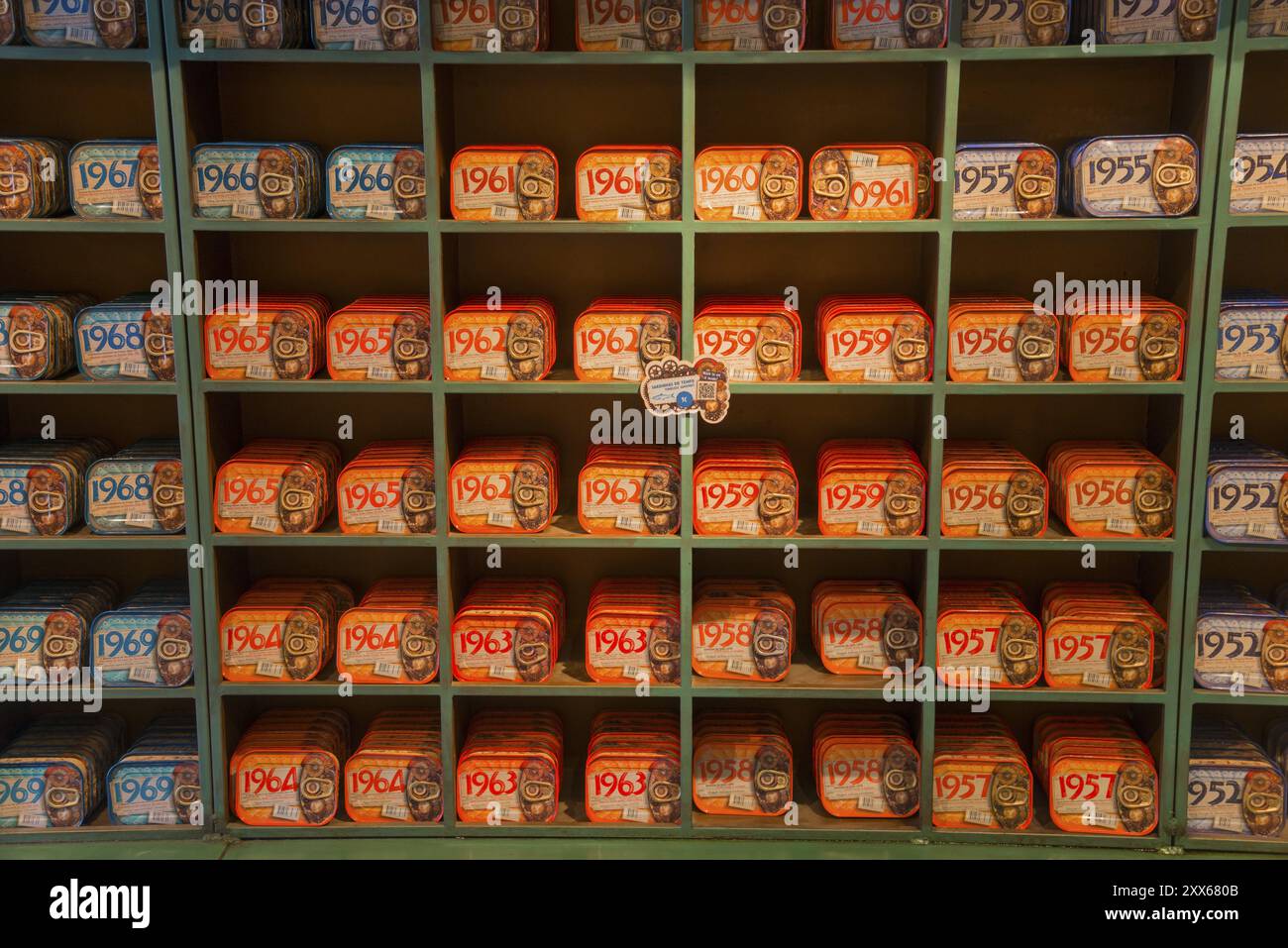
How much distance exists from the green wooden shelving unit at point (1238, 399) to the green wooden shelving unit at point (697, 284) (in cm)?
2

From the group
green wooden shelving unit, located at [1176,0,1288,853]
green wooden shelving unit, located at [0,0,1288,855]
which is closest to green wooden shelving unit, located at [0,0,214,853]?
green wooden shelving unit, located at [0,0,1288,855]

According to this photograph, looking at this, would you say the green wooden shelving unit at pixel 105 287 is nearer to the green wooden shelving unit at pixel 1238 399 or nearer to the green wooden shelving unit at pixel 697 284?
the green wooden shelving unit at pixel 697 284

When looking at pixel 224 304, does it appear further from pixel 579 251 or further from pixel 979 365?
pixel 979 365

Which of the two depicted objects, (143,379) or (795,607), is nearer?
(143,379)

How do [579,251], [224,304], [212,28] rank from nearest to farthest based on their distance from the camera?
[212,28]
[224,304]
[579,251]

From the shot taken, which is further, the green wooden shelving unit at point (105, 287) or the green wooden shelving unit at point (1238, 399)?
the green wooden shelving unit at point (105, 287)

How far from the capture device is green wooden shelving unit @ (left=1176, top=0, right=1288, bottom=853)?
3.30 metres

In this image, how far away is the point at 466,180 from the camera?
340cm

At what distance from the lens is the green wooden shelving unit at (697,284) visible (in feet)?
11.0

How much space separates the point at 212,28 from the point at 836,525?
2234 millimetres

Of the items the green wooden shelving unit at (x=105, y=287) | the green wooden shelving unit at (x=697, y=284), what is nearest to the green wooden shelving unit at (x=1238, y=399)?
the green wooden shelving unit at (x=697, y=284)

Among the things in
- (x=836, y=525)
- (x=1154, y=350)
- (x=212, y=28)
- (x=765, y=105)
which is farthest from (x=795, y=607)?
(x=212, y=28)

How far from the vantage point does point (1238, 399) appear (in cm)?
376

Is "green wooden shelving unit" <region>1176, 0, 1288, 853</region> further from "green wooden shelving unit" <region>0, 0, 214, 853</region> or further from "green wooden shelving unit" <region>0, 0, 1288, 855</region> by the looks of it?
"green wooden shelving unit" <region>0, 0, 214, 853</region>
